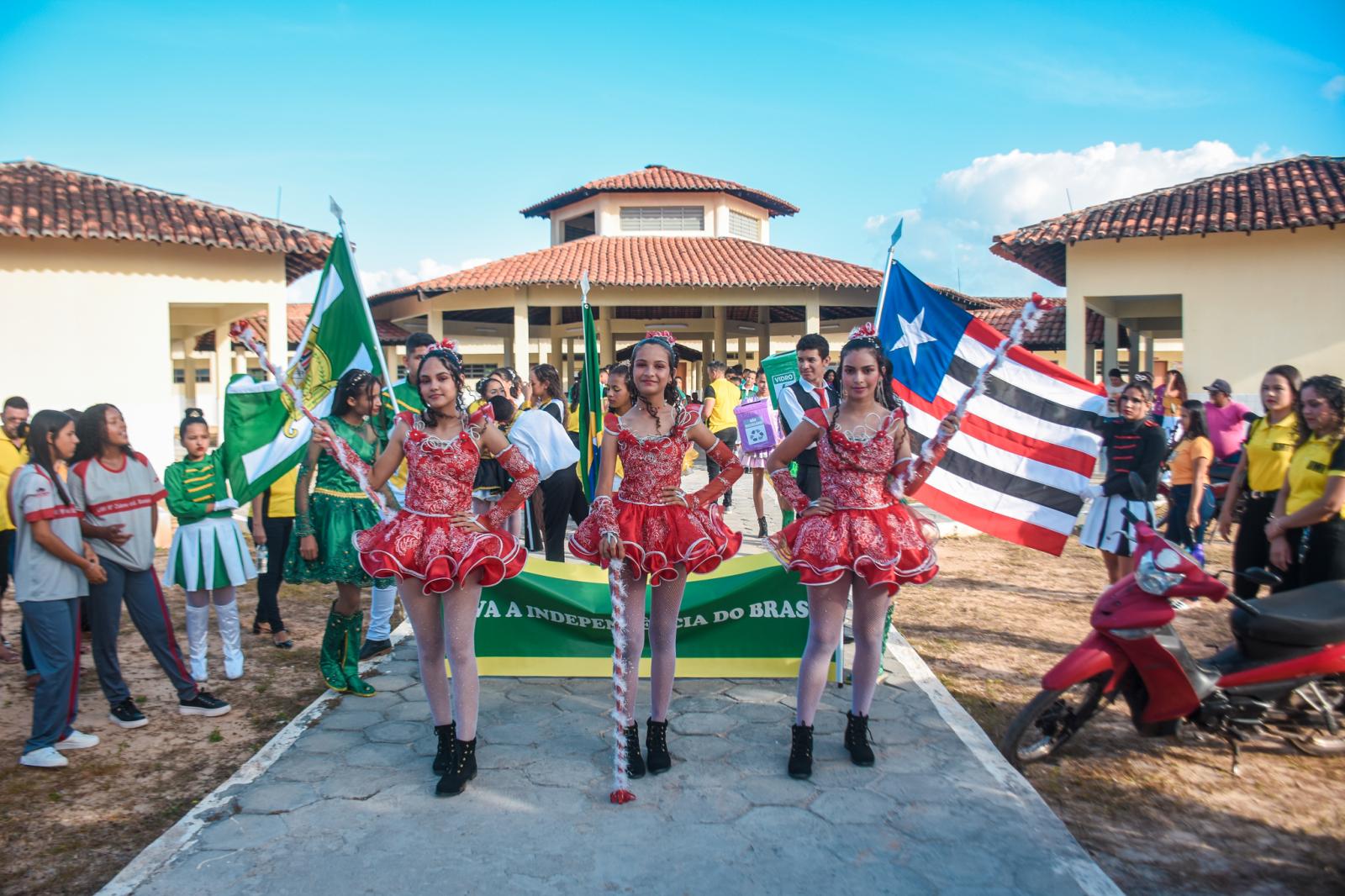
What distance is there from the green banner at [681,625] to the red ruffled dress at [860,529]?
1.22 meters

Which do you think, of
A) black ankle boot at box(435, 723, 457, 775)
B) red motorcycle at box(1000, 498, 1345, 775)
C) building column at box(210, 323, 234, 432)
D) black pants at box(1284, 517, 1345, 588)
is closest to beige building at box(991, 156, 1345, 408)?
black pants at box(1284, 517, 1345, 588)

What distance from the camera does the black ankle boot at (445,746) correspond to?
14.1 feet

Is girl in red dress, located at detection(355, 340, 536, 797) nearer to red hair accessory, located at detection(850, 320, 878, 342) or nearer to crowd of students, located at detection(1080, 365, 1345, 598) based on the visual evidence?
red hair accessory, located at detection(850, 320, 878, 342)

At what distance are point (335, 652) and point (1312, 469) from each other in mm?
5627

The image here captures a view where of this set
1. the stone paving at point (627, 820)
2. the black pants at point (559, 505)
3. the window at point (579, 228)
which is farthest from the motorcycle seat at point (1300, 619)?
the window at point (579, 228)

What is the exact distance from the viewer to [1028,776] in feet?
14.7

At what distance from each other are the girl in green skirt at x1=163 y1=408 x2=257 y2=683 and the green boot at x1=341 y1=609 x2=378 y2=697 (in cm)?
78

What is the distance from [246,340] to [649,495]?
199cm

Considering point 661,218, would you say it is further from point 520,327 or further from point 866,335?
point 866,335

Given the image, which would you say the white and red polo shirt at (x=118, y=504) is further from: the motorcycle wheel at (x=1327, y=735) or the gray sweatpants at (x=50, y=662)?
the motorcycle wheel at (x=1327, y=735)

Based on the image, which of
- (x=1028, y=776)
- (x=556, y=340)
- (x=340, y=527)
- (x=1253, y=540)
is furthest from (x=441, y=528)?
(x=556, y=340)

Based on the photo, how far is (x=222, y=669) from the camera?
6.20 meters

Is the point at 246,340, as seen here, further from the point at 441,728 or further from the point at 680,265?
the point at 680,265

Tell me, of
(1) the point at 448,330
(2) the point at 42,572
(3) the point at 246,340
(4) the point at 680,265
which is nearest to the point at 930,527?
(3) the point at 246,340
